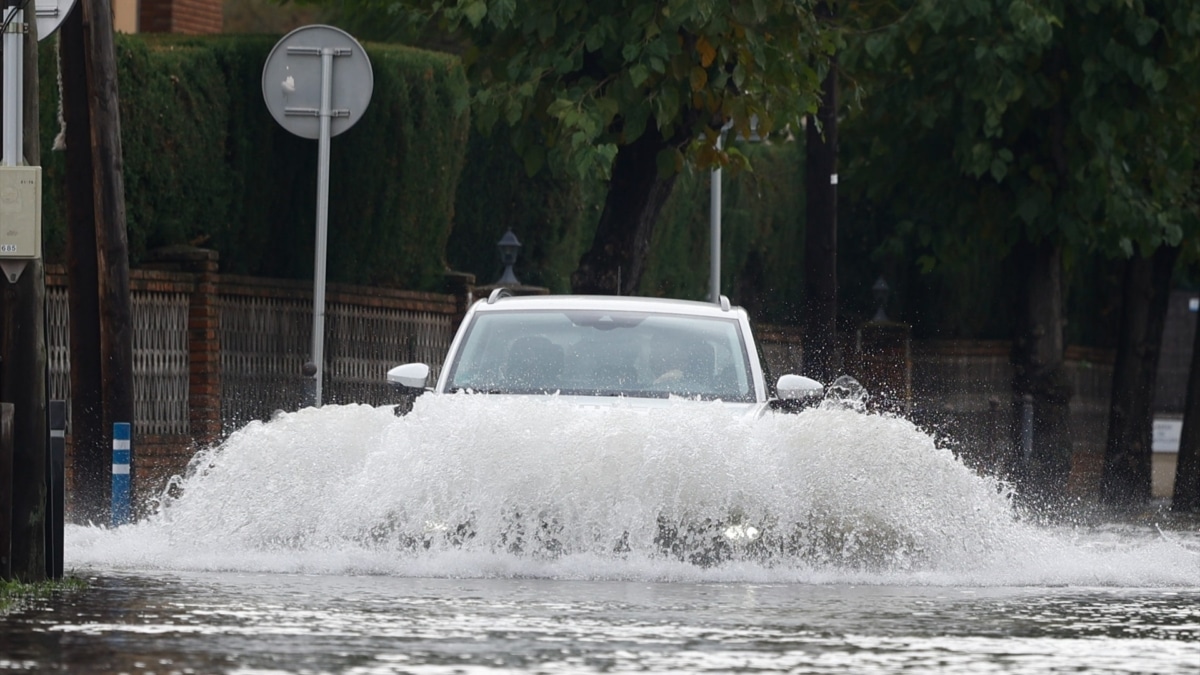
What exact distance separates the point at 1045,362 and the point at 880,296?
6.42 m

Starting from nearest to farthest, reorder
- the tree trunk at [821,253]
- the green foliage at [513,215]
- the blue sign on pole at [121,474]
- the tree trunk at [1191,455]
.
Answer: the blue sign on pole at [121,474], the green foliage at [513,215], the tree trunk at [821,253], the tree trunk at [1191,455]

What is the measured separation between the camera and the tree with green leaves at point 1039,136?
1046 inches

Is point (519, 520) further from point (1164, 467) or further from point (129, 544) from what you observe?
point (1164, 467)

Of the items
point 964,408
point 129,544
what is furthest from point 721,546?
point 964,408

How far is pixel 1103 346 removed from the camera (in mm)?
41844

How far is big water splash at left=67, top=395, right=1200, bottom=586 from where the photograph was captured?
1339cm

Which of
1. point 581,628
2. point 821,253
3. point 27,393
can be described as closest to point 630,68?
point 821,253

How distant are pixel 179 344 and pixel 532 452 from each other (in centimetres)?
898

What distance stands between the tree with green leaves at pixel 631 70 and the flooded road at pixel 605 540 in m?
6.34

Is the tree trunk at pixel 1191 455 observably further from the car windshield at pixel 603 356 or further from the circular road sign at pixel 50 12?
the circular road sign at pixel 50 12

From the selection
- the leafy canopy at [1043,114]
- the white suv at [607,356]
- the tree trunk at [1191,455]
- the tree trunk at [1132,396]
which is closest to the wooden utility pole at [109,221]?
the white suv at [607,356]

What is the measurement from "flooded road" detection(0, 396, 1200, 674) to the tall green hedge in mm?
6301

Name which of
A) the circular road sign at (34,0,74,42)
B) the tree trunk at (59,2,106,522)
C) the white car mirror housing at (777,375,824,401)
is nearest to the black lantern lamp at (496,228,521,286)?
the tree trunk at (59,2,106,522)

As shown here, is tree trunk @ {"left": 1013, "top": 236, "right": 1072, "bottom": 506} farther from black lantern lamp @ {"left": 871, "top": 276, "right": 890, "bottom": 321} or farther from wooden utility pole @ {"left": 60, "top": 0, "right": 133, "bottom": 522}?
wooden utility pole @ {"left": 60, "top": 0, "right": 133, "bottom": 522}
